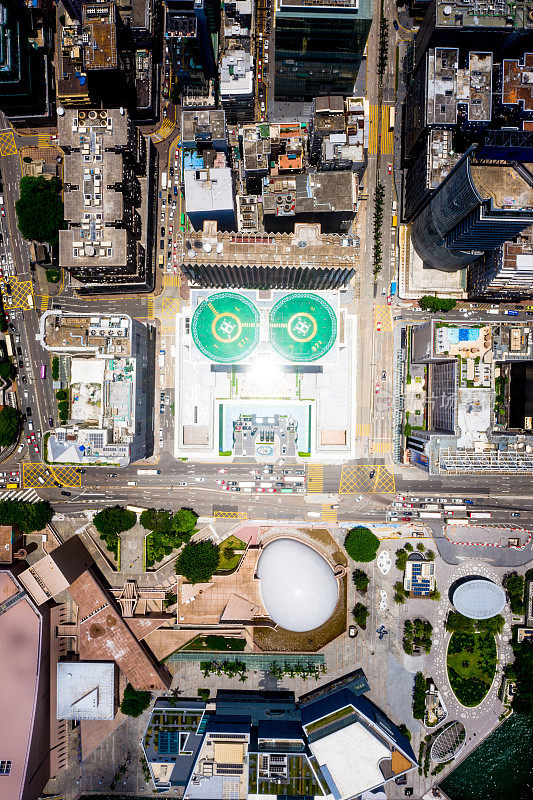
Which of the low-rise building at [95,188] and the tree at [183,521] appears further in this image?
the tree at [183,521]

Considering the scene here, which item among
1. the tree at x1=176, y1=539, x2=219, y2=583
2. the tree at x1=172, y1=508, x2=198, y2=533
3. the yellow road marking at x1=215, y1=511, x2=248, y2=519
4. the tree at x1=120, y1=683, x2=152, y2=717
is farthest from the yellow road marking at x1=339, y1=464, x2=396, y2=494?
the tree at x1=120, y1=683, x2=152, y2=717

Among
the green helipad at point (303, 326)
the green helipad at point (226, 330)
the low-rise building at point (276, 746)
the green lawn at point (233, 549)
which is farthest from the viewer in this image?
the green lawn at point (233, 549)

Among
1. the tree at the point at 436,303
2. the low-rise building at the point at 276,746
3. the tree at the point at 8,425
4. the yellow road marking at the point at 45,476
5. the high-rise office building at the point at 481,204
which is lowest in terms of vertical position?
the low-rise building at the point at 276,746

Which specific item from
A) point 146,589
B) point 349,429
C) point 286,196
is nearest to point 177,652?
point 146,589

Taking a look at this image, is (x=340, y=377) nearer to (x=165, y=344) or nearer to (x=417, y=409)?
(x=417, y=409)

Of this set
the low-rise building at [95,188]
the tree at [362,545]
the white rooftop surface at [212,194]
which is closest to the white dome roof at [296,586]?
the tree at [362,545]

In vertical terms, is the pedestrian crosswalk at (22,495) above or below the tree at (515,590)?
above

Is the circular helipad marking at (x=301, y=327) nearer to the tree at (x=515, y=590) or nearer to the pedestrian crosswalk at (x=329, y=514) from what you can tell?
the pedestrian crosswalk at (x=329, y=514)

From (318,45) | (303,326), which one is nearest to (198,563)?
(303,326)
